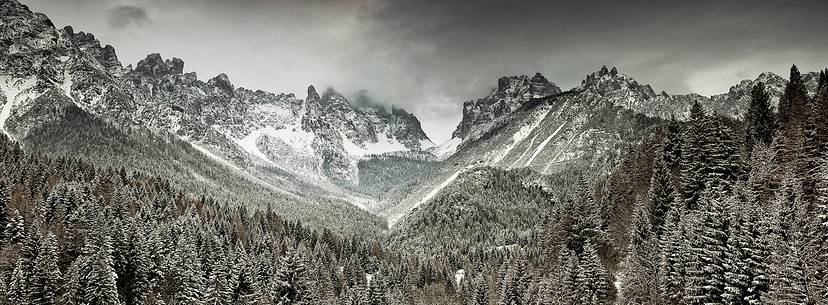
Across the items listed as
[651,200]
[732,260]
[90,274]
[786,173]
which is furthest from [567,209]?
[90,274]

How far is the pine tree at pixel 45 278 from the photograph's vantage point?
73.9 metres

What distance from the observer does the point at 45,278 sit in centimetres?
7538

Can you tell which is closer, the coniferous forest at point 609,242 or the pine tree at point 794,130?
the coniferous forest at point 609,242

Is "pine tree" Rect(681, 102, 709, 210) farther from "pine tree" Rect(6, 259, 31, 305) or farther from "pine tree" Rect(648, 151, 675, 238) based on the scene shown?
"pine tree" Rect(6, 259, 31, 305)

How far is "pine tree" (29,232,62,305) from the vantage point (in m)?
73.9

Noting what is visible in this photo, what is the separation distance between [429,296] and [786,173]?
108198mm

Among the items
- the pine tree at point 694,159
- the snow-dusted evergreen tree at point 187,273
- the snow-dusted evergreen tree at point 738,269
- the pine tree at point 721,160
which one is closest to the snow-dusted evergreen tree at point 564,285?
the pine tree at point 694,159

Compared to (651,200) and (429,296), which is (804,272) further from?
(429,296)

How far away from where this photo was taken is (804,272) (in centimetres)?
3903

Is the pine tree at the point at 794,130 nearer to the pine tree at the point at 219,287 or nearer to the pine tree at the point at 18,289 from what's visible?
the pine tree at the point at 219,287

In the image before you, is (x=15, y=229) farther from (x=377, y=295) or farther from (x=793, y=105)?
(x=793, y=105)

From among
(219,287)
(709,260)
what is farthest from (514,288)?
(219,287)

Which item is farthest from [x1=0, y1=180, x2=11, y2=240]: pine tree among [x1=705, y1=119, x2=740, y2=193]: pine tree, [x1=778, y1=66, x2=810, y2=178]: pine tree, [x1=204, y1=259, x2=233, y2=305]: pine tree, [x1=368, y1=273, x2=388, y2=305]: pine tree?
[x1=778, y1=66, x2=810, y2=178]: pine tree

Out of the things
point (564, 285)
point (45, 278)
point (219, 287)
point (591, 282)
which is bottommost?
point (45, 278)
